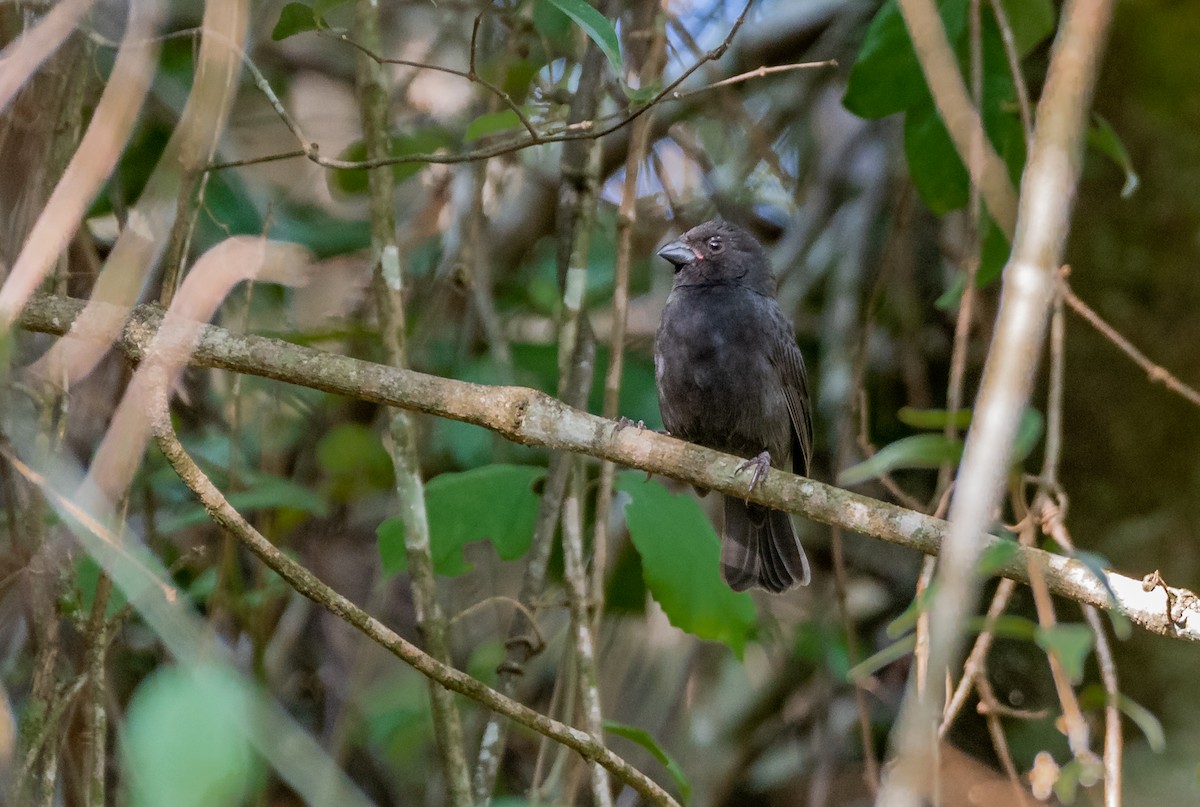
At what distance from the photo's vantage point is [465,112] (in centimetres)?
471

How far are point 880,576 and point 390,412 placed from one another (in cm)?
254

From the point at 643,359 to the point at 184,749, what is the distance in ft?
13.2

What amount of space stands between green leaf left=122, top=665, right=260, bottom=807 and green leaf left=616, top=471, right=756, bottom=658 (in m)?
2.20

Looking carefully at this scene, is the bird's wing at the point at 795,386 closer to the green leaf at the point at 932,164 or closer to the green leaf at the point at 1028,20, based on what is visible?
the green leaf at the point at 932,164

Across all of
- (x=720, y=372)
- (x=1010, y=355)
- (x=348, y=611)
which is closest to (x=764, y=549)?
(x=720, y=372)

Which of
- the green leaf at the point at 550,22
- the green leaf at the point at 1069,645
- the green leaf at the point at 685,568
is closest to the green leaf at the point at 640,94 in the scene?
the green leaf at the point at 685,568

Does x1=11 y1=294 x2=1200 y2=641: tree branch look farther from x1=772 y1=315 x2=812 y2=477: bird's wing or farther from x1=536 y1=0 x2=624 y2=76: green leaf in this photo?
x1=772 y1=315 x2=812 y2=477: bird's wing

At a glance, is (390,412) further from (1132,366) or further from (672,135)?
(1132,366)

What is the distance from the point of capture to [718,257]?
421 cm

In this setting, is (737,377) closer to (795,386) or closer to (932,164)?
(795,386)

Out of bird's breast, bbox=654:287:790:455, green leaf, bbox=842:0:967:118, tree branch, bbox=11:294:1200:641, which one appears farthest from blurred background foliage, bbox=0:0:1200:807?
tree branch, bbox=11:294:1200:641

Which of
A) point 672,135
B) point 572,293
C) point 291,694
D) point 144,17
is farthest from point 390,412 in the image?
point 672,135

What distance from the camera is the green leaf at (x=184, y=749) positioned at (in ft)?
2.75

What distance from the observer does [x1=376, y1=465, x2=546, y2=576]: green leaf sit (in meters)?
3.23
